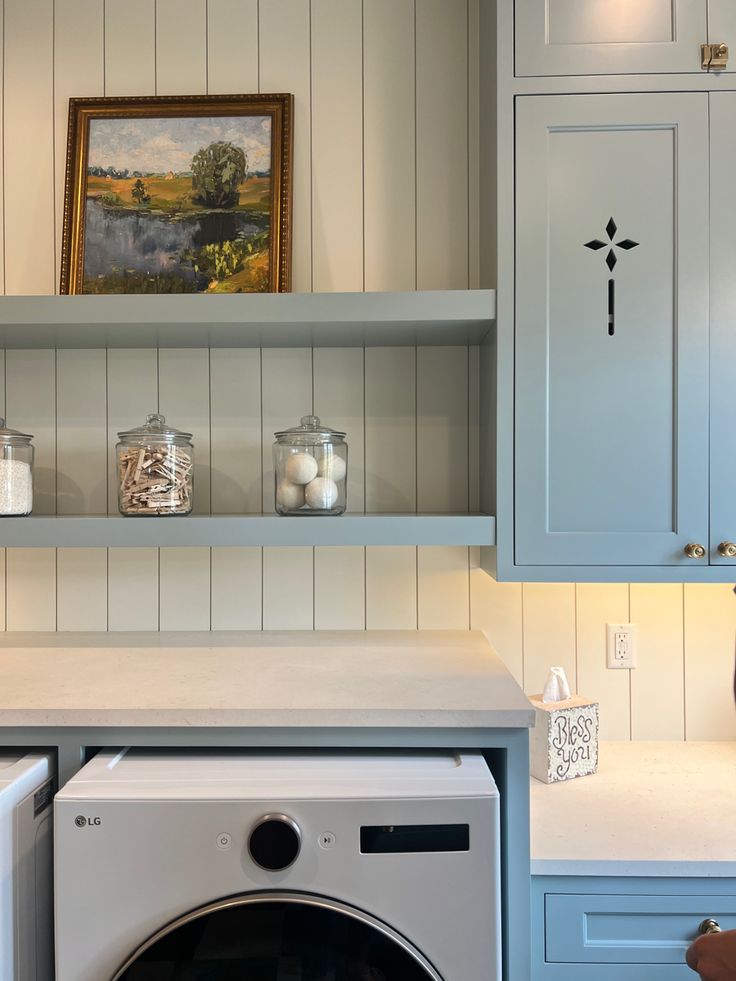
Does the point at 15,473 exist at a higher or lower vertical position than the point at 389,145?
lower

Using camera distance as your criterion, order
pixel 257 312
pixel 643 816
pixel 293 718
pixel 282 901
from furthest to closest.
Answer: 1. pixel 257 312
2. pixel 643 816
3. pixel 293 718
4. pixel 282 901

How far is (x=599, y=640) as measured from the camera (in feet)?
5.95

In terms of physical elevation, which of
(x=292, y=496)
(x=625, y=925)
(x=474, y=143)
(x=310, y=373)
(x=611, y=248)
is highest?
(x=474, y=143)

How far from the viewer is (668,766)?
163 cm

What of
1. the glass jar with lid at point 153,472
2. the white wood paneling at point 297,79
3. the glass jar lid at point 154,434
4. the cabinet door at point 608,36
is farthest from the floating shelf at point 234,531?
the cabinet door at point 608,36

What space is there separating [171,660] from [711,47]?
65.8 inches

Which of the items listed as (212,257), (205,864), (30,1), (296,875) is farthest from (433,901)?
(30,1)

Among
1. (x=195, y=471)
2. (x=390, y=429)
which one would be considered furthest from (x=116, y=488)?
(x=390, y=429)

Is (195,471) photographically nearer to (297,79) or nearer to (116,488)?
(116,488)

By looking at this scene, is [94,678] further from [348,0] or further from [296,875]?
[348,0]

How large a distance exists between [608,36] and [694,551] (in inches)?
41.4

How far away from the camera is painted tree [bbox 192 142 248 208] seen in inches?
70.7

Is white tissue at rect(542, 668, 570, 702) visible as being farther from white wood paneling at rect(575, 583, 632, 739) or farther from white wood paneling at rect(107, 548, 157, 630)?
white wood paneling at rect(107, 548, 157, 630)

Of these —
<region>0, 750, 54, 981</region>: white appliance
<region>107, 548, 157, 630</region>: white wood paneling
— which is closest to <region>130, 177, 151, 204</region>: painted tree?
<region>107, 548, 157, 630</region>: white wood paneling
